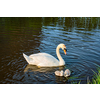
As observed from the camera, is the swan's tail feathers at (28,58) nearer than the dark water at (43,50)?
No

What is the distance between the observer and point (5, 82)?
6.36 metres

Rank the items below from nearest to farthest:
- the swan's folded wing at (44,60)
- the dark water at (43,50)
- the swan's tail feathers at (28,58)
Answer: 1. the dark water at (43,50)
2. the swan's folded wing at (44,60)
3. the swan's tail feathers at (28,58)

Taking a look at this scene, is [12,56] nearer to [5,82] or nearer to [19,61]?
[19,61]

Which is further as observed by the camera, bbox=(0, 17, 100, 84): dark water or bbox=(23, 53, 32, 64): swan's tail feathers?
bbox=(23, 53, 32, 64): swan's tail feathers

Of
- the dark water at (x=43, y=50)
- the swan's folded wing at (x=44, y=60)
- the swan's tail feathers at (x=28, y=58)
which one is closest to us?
the dark water at (x=43, y=50)

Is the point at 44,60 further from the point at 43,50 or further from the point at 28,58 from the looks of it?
the point at 43,50

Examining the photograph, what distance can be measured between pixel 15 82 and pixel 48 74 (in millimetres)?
1615

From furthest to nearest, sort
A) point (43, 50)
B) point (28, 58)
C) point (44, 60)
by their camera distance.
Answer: point (43, 50)
point (28, 58)
point (44, 60)

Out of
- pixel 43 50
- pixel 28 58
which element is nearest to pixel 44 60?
pixel 28 58

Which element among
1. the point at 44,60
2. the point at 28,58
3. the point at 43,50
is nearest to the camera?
the point at 44,60

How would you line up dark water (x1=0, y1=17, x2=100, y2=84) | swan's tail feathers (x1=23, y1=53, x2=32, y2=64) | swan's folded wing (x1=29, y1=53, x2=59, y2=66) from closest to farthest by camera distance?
dark water (x1=0, y1=17, x2=100, y2=84) < swan's folded wing (x1=29, y1=53, x2=59, y2=66) < swan's tail feathers (x1=23, y1=53, x2=32, y2=64)

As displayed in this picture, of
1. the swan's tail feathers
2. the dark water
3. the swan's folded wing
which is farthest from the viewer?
the swan's tail feathers

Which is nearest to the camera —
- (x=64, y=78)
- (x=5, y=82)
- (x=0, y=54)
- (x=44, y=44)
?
(x=5, y=82)

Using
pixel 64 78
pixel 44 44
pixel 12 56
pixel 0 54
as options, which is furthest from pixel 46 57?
pixel 44 44
